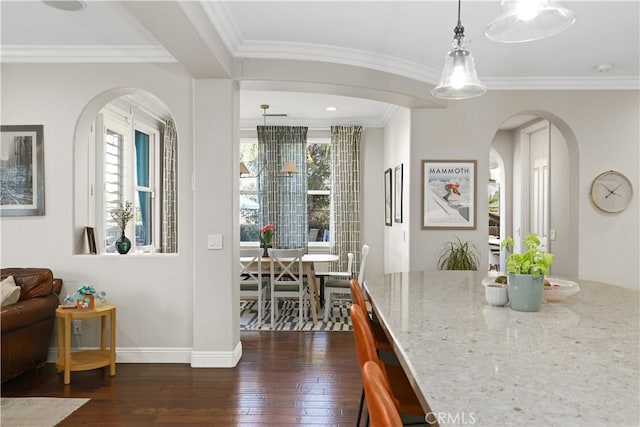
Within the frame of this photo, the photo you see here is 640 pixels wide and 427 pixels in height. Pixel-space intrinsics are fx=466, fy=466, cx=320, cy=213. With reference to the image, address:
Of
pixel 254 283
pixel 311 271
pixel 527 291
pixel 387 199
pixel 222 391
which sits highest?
pixel 387 199

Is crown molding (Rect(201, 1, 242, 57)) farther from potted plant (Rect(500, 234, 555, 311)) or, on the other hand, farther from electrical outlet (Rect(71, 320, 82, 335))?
electrical outlet (Rect(71, 320, 82, 335))

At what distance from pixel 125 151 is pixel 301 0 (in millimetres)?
3658

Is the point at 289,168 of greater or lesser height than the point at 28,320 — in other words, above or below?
above

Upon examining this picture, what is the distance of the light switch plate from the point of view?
A: 395cm

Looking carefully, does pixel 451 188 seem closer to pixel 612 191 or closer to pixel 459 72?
pixel 612 191

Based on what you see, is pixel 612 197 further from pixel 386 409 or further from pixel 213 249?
pixel 386 409

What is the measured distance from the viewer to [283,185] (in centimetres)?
742

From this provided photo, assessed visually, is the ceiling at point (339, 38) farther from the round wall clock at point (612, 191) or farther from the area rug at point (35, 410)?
the area rug at point (35, 410)

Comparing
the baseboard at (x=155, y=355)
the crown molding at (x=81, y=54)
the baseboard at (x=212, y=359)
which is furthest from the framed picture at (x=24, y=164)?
the baseboard at (x=212, y=359)

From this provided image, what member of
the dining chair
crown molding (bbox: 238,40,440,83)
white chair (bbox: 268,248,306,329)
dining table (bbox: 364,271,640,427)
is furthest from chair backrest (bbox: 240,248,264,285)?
the dining chair

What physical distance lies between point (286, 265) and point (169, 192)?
2.29m

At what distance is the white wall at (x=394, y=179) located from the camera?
495 centimetres

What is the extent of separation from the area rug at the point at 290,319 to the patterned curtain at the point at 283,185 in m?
1.19

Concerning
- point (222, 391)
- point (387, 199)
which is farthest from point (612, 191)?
point (222, 391)
